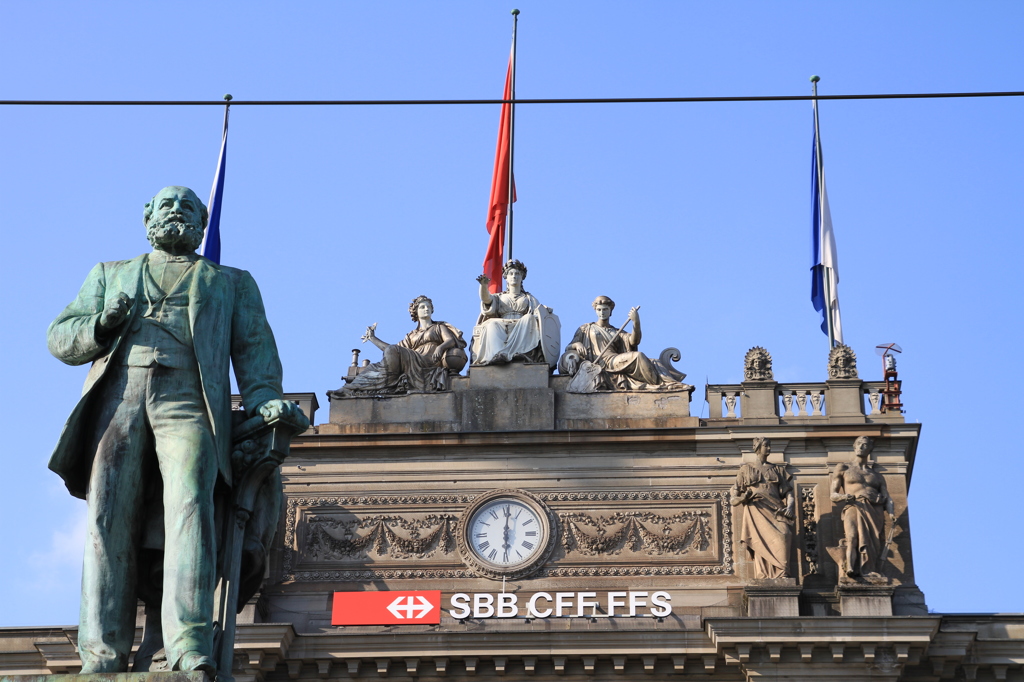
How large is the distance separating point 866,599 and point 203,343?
19.8 meters

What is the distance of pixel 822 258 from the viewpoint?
103ft

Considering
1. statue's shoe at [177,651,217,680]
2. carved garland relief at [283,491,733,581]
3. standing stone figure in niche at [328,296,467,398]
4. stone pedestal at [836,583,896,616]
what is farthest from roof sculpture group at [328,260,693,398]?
statue's shoe at [177,651,217,680]

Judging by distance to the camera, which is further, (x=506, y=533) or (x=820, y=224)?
(x=820, y=224)

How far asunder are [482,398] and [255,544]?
2088 centimetres

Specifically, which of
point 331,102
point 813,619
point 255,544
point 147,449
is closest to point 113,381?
point 147,449

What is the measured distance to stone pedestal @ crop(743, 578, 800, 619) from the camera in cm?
2580

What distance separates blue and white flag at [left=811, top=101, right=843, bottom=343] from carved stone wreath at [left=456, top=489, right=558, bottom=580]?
6.09 metres

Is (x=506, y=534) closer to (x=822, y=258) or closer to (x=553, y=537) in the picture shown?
(x=553, y=537)

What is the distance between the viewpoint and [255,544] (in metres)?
7.54

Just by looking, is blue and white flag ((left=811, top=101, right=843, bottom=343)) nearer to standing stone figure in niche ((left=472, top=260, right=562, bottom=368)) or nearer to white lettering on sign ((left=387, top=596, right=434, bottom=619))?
standing stone figure in niche ((left=472, top=260, right=562, bottom=368))

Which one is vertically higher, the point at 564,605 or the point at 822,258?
the point at 822,258

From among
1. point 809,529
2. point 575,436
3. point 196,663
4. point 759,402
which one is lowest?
point 196,663

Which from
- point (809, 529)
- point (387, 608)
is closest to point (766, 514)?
point (809, 529)

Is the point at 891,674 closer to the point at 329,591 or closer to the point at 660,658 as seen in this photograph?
the point at 660,658
